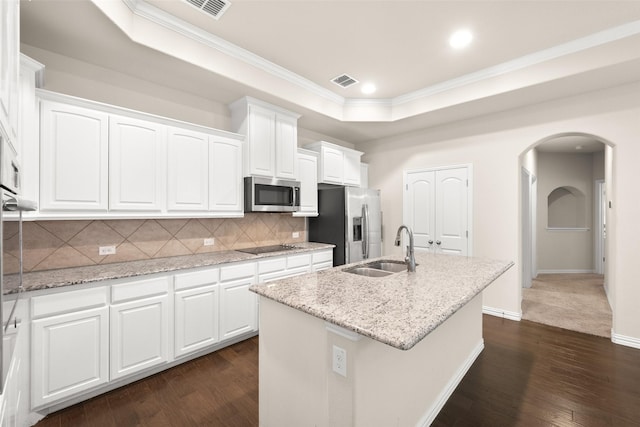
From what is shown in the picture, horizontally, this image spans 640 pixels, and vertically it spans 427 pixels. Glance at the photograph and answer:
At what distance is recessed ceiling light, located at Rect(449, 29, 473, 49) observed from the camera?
2.67 meters

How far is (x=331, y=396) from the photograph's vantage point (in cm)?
139

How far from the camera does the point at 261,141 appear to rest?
3.53 m

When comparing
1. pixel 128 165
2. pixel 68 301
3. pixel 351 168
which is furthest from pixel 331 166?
pixel 68 301

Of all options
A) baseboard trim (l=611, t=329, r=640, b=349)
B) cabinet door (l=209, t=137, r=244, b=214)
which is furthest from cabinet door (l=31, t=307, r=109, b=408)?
baseboard trim (l=611, t=329, r=640, b=349)

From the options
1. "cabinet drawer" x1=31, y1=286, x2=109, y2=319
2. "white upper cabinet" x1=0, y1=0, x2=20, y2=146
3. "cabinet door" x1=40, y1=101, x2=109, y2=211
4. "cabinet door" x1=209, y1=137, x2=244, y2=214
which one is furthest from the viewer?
"cabinet door" x1=209, y1=137, x2=244, y2=214

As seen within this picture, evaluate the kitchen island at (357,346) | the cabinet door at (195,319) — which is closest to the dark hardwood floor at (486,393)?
the cabinet door at (195,319)

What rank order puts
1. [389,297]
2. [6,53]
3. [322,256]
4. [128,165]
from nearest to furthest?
[6,53], [389,297], [128,165], [322,256]

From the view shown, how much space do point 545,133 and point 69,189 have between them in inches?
195

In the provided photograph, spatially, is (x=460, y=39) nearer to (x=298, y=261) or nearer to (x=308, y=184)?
(x=308, y=184)

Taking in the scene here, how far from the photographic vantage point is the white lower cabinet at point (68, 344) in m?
1.91

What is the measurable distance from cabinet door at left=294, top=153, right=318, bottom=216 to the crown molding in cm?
76

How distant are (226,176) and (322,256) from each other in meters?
1.67

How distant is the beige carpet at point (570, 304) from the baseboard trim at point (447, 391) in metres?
1.68

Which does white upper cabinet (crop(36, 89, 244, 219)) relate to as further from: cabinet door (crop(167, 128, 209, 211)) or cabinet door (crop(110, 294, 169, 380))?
cabinet door (crop(110, 294, 169, 380))
